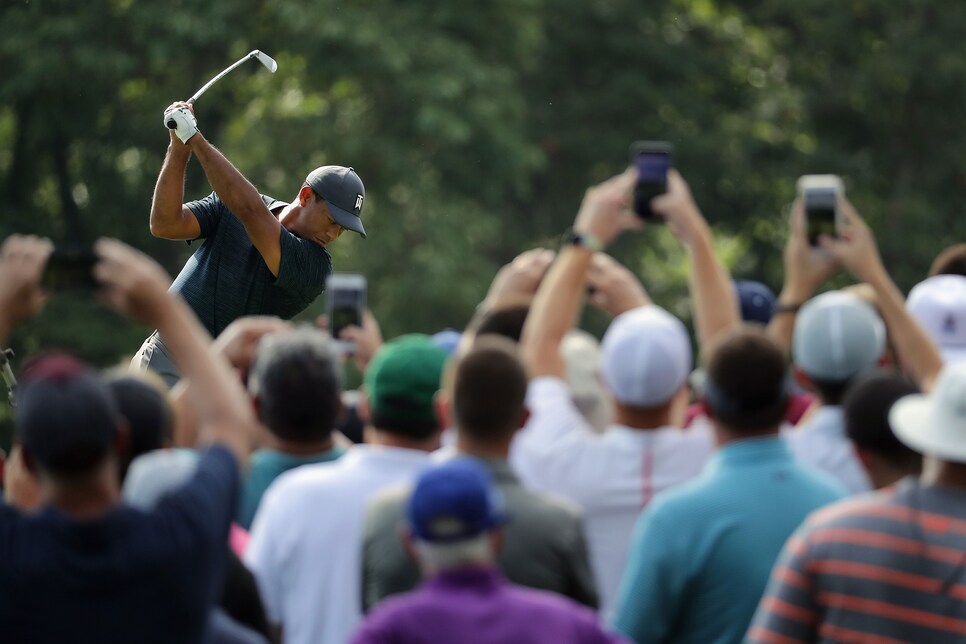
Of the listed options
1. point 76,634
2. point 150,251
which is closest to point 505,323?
point 76,634

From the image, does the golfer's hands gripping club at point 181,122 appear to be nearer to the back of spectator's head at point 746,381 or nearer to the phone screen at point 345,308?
the phone screen at point 345,308

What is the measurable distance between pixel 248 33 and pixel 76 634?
20.3m

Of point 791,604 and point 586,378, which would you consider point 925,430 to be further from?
point 586,378

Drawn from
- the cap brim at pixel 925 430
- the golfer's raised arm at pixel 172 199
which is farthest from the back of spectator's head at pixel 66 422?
the golfer's raised arm at pixel 172 199

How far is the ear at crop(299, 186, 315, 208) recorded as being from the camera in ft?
30.6

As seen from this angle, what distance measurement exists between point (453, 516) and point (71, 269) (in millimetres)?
1264

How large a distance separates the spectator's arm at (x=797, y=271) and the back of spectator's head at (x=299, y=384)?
1.21 meters

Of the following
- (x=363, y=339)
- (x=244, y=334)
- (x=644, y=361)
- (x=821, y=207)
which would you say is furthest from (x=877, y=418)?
(x=244, y=334)

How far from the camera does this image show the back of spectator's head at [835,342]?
5129 mm

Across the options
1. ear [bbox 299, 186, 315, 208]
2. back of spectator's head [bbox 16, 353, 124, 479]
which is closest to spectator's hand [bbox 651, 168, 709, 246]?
back of spectator's head [bbox 16, 353, 124, 479]

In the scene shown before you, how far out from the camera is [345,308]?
223 inches

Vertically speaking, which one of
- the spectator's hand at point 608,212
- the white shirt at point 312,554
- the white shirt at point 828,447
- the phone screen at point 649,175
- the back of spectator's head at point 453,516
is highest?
the phone screen at point 649,175

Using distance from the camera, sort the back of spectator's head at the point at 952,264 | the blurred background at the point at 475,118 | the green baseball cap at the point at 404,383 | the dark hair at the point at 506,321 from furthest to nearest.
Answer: the blurred background at the point at 475,118
the back of spectator's head at the point at 952,264
the dark hair at the point at 506,321
the green baseball cap at the point at 404,383

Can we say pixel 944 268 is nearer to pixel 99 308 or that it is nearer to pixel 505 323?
pixel 505 323
